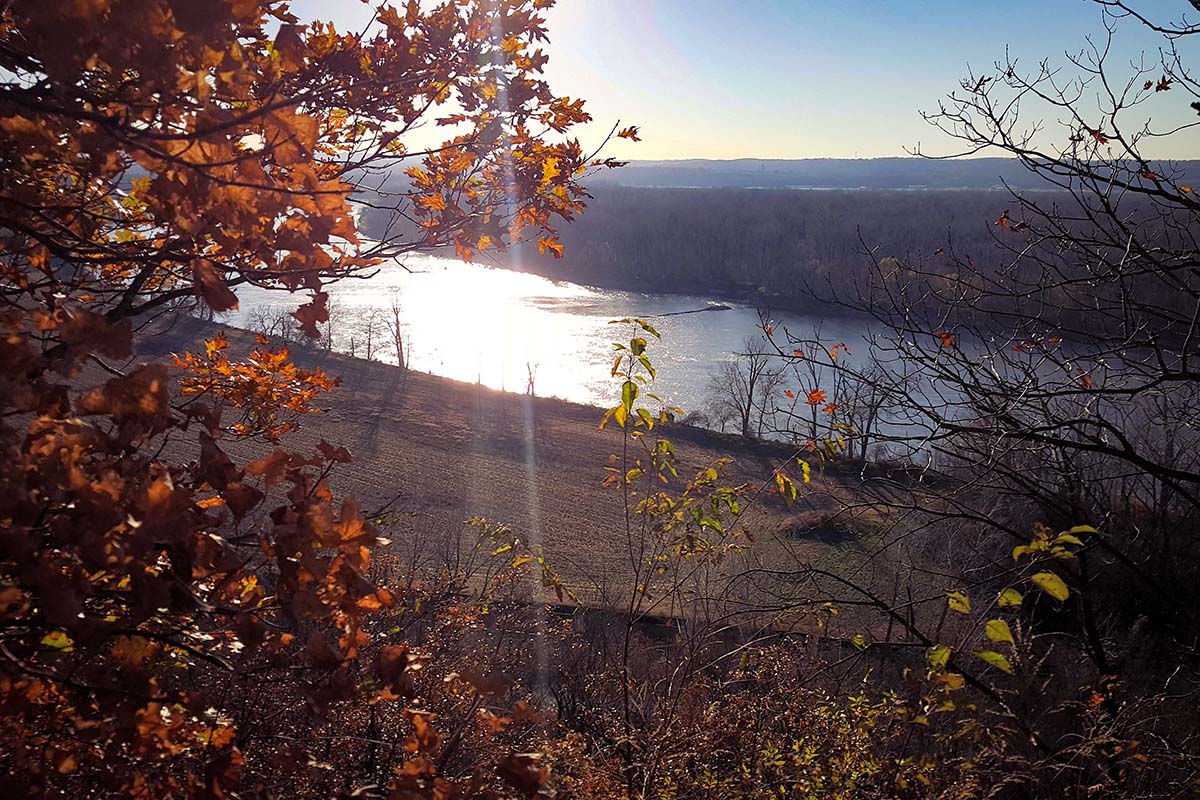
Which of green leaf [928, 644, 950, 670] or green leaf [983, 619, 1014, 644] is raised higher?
green leaf [983, 619, 1014, 644]

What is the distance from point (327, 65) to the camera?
9.04 ft

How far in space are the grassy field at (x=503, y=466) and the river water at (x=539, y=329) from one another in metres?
3.67

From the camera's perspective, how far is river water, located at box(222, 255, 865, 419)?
1475 inches

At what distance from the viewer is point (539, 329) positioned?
4759cm

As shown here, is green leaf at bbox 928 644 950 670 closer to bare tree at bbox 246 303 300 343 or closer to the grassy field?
the grassy field

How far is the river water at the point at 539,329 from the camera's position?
37.5 meters

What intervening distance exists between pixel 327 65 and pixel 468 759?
3.19m

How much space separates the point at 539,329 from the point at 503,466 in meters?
20.1

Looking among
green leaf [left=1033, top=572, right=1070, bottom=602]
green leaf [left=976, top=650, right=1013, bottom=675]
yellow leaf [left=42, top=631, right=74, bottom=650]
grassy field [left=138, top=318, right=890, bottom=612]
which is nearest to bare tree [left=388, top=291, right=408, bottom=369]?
grassy field [left=138, top=318, right=890, bottom=612]

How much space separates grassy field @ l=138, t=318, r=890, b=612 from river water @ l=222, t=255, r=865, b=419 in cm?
367

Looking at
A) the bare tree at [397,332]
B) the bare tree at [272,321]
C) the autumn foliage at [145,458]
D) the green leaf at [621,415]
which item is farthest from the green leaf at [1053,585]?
the bare tree at [272,321]

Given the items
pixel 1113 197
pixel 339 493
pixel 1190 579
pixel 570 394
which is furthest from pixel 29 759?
pixel 570 394

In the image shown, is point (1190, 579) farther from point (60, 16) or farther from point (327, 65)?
point (60, 16)

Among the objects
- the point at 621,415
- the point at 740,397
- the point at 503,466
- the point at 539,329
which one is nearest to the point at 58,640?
the point at 621,415
